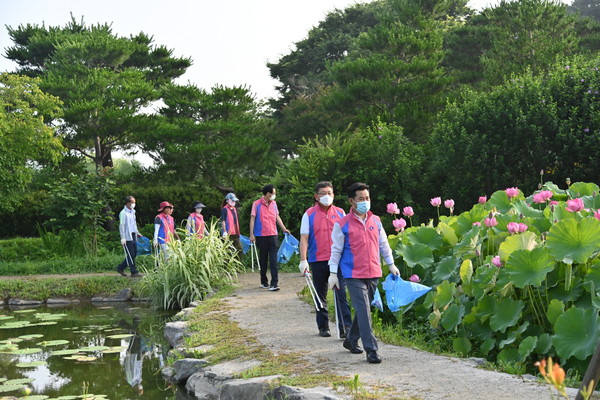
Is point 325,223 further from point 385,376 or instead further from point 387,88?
point 387,88

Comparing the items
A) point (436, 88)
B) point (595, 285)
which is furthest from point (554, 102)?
point (595, 285)

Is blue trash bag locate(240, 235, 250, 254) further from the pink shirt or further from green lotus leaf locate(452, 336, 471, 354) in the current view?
green lotus leaf locate(452, 336, 471, 354)

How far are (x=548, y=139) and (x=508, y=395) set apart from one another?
12.7 m

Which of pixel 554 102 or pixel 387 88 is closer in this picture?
pixel 554 102

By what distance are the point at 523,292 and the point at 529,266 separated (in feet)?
1.86

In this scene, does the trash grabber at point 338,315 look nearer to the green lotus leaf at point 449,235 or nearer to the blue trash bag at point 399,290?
the blue trash bag at point 399,290

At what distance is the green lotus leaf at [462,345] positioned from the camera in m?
6.62

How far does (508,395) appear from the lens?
4.69 m

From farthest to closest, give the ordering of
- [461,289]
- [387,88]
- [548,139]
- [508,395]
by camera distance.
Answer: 1. [387,88]
2. [548,139]
3. [461,289]
4. [508,395]

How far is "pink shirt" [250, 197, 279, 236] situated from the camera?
10.6 metres

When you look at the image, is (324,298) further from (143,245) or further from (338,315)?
(143,245)

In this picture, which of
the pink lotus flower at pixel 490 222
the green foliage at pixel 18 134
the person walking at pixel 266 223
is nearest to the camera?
the pink lotus flower at pixel 490 222

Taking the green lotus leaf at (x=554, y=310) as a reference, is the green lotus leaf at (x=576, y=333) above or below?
below

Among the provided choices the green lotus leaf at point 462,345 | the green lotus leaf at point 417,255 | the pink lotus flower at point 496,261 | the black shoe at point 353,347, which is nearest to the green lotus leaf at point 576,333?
the pink lotus flower at point 496,261
